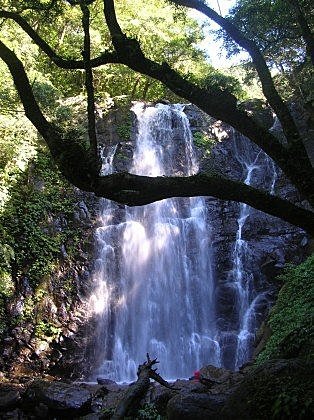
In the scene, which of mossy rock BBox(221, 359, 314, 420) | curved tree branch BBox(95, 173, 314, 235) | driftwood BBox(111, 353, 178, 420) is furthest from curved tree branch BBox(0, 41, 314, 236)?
driftwood BBox(111, 353, 178, 420)

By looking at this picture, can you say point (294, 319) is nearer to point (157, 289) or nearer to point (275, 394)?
point (275, 394)

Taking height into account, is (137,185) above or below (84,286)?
below

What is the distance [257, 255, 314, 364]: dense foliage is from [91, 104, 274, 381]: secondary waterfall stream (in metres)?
3.13

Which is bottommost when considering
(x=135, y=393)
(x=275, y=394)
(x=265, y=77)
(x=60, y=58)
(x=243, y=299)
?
(x=275, y=394)

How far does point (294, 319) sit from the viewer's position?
8.68 m

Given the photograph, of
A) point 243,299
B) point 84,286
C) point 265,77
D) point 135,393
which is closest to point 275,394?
point 265,77

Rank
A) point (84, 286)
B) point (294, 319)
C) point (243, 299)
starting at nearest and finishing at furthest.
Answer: point (294, 319) < point (243, 299) < point (84, 286)

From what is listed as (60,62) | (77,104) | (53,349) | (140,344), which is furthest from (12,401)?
(77,104)

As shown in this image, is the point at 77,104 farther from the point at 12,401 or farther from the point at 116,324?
the point at 12,401

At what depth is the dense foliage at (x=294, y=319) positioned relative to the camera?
648cm

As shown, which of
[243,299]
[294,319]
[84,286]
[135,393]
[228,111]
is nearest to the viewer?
[228,111]

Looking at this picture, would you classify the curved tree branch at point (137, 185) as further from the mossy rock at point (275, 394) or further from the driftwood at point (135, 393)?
the driftwood at point (135, 393)

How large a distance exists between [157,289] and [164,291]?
0.89ft

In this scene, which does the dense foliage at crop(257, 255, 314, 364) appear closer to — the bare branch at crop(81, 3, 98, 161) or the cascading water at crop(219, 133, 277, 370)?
the cascading water at crop(219, 133, 277, 370)
